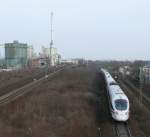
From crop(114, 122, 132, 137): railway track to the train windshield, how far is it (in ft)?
4.76

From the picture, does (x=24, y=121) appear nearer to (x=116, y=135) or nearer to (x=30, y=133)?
(x=30, y=133)

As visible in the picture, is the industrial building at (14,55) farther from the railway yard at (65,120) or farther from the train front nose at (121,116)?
the train front nose at (121,116)

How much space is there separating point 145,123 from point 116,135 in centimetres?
599

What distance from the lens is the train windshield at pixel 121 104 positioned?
33547mm

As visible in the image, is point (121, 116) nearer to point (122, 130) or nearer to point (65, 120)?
point (122, 130)

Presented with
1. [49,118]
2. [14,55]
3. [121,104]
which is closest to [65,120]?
[49,118]

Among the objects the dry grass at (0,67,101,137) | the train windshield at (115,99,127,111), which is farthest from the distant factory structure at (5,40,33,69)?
the train windshield at (115,99,127,111)

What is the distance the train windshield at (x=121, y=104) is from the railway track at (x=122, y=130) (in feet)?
4.76

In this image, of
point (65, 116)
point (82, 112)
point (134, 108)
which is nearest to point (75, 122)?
point (65, 116)

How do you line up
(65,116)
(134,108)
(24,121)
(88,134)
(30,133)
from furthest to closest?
(134,108) → (65,116) → (24,121) → (88,134) → (30,133)

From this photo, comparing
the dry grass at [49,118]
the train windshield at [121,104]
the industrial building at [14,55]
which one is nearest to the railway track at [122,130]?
the train windshield at [121,104]

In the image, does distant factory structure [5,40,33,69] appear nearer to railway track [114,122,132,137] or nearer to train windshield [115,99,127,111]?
train windshield [115,99,127,111]

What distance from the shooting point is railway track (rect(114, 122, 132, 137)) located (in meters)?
28.9

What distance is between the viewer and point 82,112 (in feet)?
117
